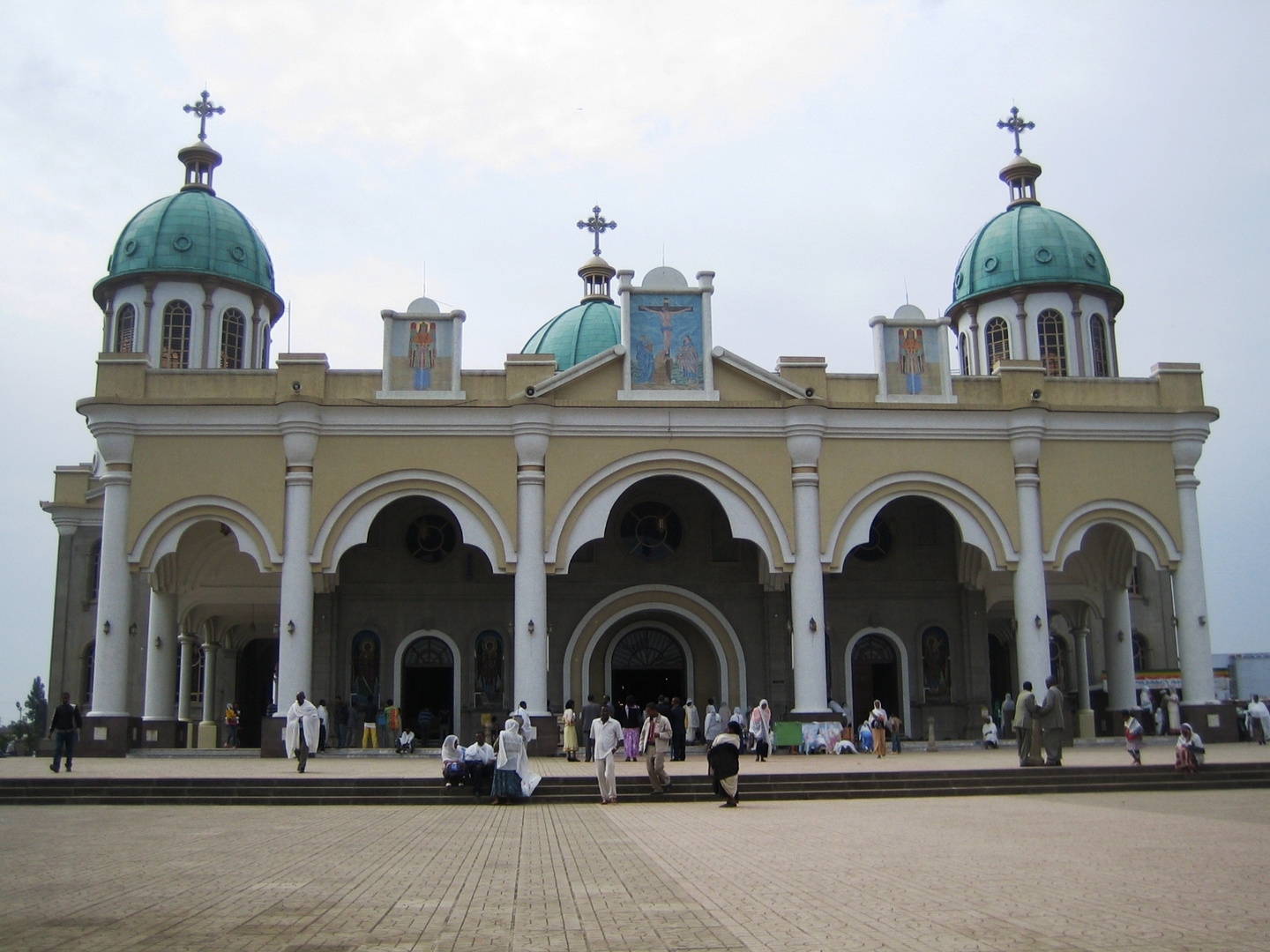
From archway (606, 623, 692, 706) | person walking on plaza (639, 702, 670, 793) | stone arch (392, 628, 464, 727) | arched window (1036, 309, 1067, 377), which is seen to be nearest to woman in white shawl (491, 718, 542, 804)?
person walking on plaza (639, 702, 670, 793)

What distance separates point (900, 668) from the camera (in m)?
29.3

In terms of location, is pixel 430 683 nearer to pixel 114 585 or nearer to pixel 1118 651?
pixel 114 585

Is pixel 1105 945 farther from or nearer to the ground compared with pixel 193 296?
nearer to the ground

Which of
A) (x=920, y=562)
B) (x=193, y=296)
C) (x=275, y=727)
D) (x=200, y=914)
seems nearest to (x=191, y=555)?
(x=275, y=727)

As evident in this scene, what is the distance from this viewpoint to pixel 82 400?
82.0ft

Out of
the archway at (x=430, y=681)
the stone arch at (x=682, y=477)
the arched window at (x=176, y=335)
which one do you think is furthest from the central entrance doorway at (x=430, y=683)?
the arched window at (x=176, y=335)

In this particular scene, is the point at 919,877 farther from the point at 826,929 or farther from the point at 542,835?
the point at 542,835

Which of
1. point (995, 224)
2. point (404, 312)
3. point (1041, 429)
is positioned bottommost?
point (1041, 429)

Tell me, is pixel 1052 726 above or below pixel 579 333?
below

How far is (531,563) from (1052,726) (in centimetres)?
1035

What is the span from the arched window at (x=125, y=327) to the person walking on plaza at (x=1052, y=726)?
24697mm

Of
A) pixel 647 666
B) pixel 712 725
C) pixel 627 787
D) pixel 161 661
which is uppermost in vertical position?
pixel 161 661

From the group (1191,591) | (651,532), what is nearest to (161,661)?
(651,532)

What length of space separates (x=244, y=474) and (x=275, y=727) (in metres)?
5.08
